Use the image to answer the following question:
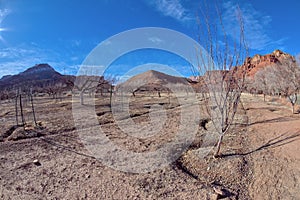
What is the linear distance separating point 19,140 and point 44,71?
151m

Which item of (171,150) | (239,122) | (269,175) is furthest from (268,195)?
(239,122)

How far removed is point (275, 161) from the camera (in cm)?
549

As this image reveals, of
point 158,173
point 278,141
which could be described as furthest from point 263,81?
point 158,173

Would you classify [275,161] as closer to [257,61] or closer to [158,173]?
[158,173]

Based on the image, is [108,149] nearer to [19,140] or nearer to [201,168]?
[201,168]

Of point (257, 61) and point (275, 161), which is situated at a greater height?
point (257, 61)

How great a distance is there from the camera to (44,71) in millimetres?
139250

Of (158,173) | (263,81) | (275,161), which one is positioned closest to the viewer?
(158,173)

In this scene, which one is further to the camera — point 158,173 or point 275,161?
point 275,161

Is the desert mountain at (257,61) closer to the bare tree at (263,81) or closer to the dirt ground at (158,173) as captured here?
the bare tree at (263,81)

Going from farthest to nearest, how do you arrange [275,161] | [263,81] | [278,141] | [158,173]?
[263,81] < [278,141] < [275,161] < [158,173]

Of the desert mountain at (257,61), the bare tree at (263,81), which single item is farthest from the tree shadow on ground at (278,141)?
the bare tree at (263,81)

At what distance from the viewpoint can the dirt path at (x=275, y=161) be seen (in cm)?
425

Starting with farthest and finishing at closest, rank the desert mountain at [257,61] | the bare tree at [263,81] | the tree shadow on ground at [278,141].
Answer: the bare tree at [263,81] < the tree shadow on ground at [278,141] < the desert mountain at [257,61]
